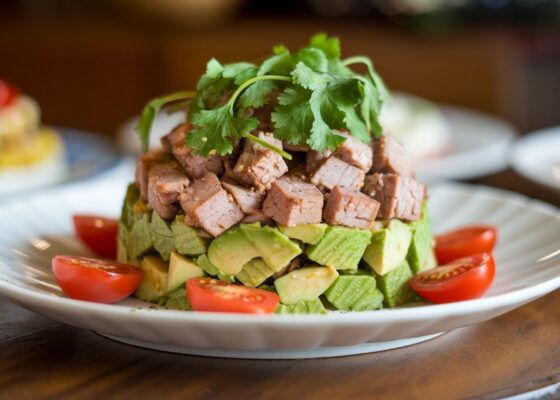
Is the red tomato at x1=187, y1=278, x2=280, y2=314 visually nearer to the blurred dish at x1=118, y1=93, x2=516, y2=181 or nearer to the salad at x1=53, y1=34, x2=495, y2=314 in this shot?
the salad at x1=53, y1=34, x2=495, y2=314

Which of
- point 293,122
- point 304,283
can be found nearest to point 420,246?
point 304,283

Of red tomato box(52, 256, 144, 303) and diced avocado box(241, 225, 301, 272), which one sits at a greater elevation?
diced avocado box(241, 225, 301, 272)

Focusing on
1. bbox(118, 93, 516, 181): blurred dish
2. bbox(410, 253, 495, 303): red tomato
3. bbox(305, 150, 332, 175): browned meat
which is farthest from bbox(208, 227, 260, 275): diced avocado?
bbox(118, 93, 516, 181): blurred dish

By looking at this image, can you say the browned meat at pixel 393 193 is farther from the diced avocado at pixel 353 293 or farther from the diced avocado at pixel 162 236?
the diced avocado at pixel 162 236

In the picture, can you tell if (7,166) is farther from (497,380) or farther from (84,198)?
(497,380)

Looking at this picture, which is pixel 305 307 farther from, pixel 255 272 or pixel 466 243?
pixel 466 243

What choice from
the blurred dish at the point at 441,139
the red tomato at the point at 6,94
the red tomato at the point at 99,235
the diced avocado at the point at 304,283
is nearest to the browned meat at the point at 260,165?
the diced avocado at the point at 304,283
